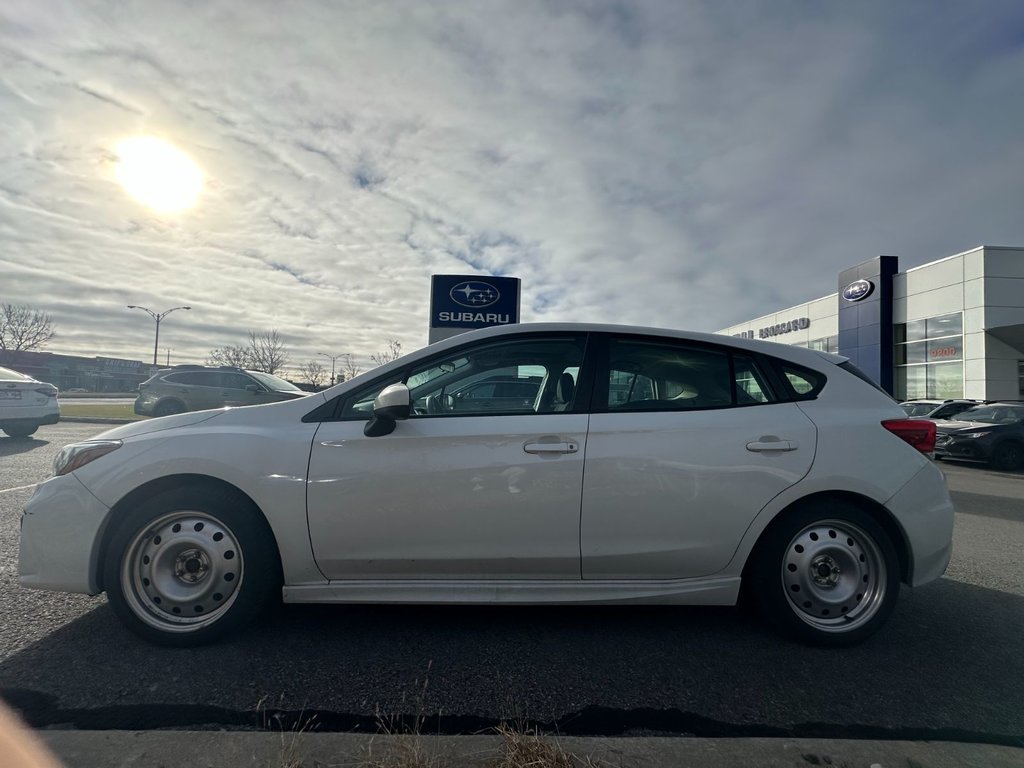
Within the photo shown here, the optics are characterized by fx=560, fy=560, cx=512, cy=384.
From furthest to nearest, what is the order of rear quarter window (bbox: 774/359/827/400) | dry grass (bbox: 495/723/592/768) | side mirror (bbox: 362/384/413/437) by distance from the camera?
rear quarter window (bbox: 774/359/827/400)
side mirror (bbox: 362/384/413/437)
dry grass (bbox: 495/723/592/768)

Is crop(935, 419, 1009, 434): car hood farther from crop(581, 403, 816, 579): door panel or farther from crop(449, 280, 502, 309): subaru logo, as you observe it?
crop(581, 403, 816, 579): door panel

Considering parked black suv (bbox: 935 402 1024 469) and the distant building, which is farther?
the distant building

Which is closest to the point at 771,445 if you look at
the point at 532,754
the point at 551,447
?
the point at 551,447

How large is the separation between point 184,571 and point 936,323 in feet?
94.7

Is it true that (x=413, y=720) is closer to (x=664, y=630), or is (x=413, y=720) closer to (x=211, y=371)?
(x=664, y=630)

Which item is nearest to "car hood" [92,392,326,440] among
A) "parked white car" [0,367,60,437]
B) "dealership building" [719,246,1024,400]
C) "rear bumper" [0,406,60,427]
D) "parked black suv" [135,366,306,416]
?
"parked white car" [0,367,60,437]

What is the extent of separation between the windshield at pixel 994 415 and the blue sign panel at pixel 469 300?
1065cm

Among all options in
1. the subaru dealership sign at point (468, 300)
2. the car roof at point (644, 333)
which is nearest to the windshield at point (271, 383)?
the subaru dealership sign at point (468, 300)

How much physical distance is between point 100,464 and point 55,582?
59cm

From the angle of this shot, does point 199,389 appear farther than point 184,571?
Yes

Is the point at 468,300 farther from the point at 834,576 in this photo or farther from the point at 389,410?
the point at 834,576

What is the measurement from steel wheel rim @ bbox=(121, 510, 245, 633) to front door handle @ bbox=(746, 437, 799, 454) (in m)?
2.61

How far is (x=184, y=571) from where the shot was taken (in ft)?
9.09

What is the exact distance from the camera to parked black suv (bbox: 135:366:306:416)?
1504cm
